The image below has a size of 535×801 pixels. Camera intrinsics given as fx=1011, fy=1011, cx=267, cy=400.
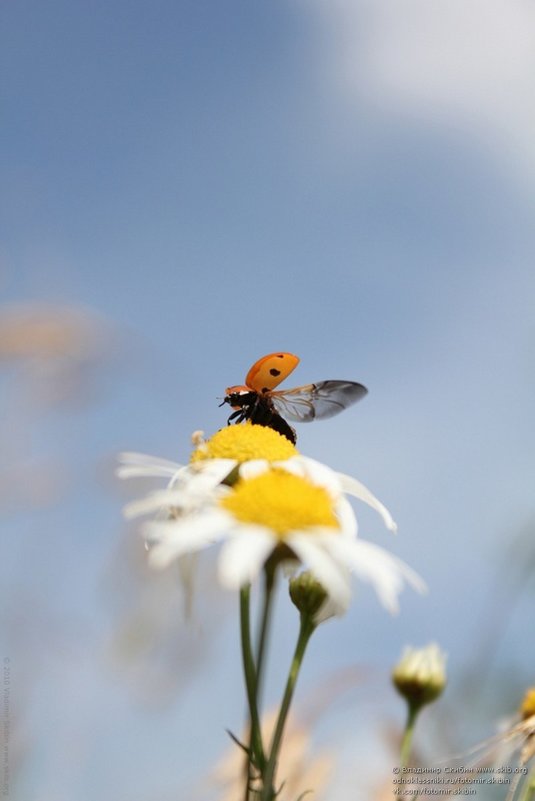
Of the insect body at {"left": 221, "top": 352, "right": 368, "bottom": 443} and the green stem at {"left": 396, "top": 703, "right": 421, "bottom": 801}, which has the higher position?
the insect body at {"left": 221, "top": 352, "right": 368, "bottom": 443}

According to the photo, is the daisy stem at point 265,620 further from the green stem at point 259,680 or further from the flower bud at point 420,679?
the flower bud at point 420,679

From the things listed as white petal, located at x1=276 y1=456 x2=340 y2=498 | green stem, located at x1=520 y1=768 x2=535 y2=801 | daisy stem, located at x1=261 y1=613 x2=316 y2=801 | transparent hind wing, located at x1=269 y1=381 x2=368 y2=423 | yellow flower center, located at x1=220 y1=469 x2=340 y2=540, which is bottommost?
green stem, located at x1=520 y1=768 x2=535 y2=801

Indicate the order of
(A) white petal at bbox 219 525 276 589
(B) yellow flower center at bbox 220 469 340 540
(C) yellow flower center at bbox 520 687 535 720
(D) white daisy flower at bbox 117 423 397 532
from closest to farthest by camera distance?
(A) white petal at bbox 219 525 276 589, (B) yellow flower center at bbox 220 469 340 540, (D) white daisy flower at bbox 117 423 397 532, (C) yellow flower center at bbox 520 687 535 720

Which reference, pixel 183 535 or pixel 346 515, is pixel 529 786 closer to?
pixel 346 515

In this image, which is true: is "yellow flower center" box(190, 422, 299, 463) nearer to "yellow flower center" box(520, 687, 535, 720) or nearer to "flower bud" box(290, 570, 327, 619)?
"flower bud" box(290, 570, 327, 619)

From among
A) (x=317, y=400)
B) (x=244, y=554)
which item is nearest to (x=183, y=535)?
(x=244, y=554)

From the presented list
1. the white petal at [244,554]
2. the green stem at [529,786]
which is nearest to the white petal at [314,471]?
the white petal at [244,554]

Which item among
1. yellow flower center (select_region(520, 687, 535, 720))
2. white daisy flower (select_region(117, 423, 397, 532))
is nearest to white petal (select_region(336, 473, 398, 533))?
white daisy flower (select_region(117, 423, 397, 532))
